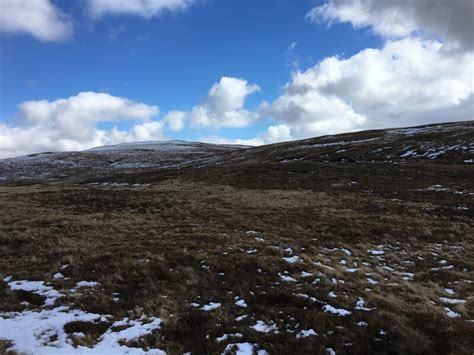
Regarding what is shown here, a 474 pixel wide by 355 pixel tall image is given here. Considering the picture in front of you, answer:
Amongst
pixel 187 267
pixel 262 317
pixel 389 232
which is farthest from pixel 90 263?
pixel 389 232

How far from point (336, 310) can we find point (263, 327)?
232 centimetres

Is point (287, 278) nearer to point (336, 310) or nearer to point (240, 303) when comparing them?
point (240, 303)

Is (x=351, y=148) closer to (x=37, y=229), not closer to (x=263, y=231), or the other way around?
(x=263, y=231)

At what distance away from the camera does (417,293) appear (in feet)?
41.0

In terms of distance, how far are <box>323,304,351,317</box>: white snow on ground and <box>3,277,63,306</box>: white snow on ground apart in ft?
26.2

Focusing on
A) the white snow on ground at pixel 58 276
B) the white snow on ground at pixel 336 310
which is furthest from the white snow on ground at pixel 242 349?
the white snow on ground at pixel 58 276

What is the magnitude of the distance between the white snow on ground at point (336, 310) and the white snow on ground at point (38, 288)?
7971 millimetres

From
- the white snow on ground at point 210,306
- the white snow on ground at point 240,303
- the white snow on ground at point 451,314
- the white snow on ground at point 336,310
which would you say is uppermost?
the white snow on ground at point 210,306

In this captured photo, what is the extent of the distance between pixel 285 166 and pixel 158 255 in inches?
1577

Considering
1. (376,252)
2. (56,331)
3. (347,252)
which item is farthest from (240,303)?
(376,252)

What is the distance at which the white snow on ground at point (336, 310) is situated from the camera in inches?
412

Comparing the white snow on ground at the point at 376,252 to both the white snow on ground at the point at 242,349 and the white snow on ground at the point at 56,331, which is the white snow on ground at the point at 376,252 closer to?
the white snow on ground at the point at 242,349

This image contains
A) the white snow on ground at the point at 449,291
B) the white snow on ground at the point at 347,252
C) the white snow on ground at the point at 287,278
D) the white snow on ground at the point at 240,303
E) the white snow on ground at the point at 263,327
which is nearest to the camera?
the white snow on ground at the point at 263,327

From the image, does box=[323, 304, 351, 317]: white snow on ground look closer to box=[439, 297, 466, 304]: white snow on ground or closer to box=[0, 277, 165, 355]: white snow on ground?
box=[439, 297, 466, 304]: white snow on ground
